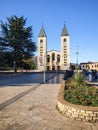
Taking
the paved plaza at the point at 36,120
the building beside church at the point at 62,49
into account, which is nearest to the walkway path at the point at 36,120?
the paved plaza at the point at 36,120

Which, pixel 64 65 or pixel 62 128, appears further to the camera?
pixel 64 65

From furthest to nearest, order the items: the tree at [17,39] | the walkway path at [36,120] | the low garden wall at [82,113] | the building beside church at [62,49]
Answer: the building beside church at [62,49] → the tree at [17,39] → the low garden wall at [82,113] → the walkway path at [36,120]

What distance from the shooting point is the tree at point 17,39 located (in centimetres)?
4900

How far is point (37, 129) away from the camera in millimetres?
5492

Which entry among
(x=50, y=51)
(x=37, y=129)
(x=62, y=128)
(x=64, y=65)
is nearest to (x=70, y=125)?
(x=62, y=128)

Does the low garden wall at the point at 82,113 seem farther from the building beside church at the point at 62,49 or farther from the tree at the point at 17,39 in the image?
the building beside church at the point at 62,49

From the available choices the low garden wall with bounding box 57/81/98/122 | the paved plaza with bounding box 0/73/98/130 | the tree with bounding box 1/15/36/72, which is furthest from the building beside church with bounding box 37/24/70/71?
the low garden wall with bounding box 57/81/98/122

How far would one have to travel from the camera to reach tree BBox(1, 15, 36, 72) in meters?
49.0

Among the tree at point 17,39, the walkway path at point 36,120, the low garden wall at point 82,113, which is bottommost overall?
the walkway path at point 36,120

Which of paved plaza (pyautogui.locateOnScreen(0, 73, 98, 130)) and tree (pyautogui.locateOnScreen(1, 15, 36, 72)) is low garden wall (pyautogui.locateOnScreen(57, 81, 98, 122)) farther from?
tree (pyautogui.locateOnScreen(1, 15, 36, 72))

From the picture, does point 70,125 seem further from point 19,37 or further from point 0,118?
point 19,37

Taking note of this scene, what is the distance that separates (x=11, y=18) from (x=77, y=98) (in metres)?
46.5

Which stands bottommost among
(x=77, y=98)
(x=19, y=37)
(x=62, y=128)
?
(x=62, y=128)

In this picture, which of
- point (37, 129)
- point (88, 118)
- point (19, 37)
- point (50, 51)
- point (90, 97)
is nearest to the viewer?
point (37, 129)
